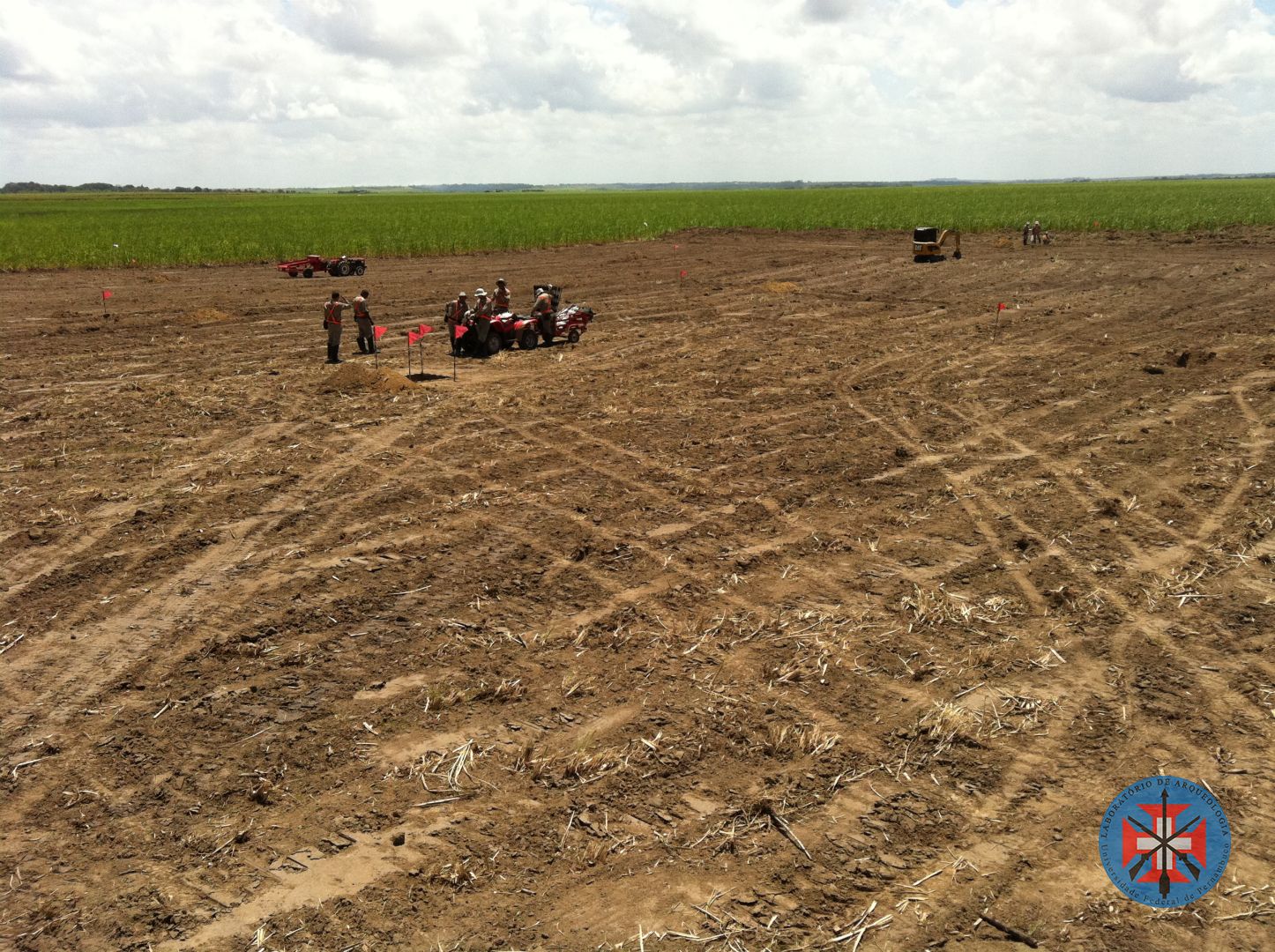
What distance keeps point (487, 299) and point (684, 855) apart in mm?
14620

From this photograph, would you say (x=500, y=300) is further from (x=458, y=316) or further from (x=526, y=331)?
(x=458, y=316)

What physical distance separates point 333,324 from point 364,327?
0.92 meters

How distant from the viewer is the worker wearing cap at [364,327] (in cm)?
1732

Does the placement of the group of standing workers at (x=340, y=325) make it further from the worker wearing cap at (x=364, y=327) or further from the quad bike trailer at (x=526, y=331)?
the quad bike trailer at (x=526, y=331)

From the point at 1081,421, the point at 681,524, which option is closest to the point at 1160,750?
the point at 681,524

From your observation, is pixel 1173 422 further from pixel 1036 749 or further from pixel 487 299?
pixel 487 299

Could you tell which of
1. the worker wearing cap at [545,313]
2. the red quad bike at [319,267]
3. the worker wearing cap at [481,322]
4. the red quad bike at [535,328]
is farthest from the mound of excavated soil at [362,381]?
the red quad bike at [319,267]

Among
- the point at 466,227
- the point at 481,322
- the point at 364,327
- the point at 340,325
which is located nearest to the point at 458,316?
the point at 481,322

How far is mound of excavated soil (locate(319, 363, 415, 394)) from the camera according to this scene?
15055 millimetres

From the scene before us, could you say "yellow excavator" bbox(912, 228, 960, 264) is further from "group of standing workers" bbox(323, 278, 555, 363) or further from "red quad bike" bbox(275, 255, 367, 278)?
"red quad bike" bbox(275, 255, 367, 278)

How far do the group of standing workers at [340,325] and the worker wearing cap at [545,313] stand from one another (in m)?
3.44

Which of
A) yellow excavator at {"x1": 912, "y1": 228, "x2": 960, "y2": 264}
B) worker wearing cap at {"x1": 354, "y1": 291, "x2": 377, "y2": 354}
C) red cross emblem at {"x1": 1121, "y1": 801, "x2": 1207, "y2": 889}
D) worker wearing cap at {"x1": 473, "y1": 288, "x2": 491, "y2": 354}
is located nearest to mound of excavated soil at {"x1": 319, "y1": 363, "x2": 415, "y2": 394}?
worker wearing cap at {"x1": 354, "y1": 291, "x2": 377, "y2": 354}

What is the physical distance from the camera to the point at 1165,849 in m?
5.07

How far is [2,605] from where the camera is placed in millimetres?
7898
